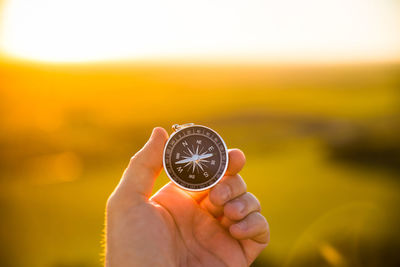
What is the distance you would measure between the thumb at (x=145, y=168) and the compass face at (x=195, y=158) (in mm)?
168

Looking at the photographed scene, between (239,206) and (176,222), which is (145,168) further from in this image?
(239,206)

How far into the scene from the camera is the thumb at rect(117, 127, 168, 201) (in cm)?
385

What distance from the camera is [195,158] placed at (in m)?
4.34

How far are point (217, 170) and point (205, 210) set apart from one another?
1.48 ft

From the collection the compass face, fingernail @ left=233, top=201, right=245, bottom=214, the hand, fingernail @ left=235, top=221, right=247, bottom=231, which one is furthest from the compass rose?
fingernail @ left=235, top=221, right=247, bottom=231

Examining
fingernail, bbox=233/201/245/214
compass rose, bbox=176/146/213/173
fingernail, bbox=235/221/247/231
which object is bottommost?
fingernail, bbox=235/221/247/231

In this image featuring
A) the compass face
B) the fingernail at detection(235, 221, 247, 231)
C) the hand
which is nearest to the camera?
the hand

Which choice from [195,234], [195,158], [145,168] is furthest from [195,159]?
[195,234]

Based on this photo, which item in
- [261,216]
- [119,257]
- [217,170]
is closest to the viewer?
[119,257]

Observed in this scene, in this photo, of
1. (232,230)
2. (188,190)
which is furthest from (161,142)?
(232,230)

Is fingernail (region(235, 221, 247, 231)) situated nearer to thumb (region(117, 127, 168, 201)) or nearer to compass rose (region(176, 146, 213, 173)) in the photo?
compass rose (region(176, 146, 213, 173))

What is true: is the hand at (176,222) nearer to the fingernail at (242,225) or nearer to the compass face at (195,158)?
the fingernail at (242,225)

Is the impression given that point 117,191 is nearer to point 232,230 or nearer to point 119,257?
point 119,257

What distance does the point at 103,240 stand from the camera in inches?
159
